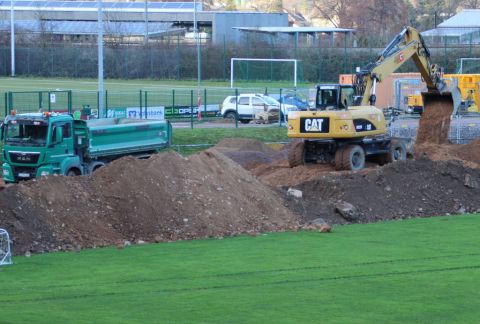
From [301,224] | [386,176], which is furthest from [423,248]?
[386,176]

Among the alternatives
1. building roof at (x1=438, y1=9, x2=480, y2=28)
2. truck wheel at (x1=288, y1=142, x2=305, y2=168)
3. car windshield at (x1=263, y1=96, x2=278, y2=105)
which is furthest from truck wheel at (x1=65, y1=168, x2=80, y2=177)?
building roof at (x1=438, y1=9, x2=480, y2=28)

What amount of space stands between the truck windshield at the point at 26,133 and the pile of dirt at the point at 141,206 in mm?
7311

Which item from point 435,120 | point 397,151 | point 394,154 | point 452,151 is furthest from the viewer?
point 435,120

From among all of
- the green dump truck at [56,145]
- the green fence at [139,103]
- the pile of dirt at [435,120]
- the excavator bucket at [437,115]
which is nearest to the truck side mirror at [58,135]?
the green dump truck at [56,145]

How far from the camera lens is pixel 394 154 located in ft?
105

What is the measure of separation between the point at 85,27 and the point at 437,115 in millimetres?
67495

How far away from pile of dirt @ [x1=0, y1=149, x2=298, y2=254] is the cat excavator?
6.38m

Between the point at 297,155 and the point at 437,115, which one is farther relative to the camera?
the point at 437,115

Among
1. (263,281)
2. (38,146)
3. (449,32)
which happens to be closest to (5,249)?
(263,281)

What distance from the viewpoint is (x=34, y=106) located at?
54.5 m

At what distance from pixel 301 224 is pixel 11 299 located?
10.1m

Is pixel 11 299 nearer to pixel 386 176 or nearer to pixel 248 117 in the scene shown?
pixel 386 176

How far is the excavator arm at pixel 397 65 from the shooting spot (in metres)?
31.6

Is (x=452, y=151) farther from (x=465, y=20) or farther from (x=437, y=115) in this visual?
(x=465, y=20)
